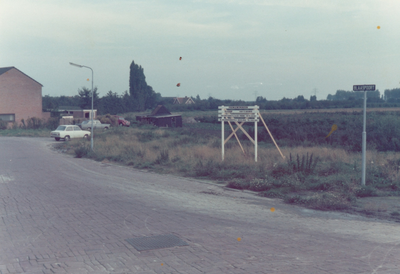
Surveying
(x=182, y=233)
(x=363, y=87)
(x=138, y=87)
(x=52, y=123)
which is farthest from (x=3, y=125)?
(x=182, y=233)

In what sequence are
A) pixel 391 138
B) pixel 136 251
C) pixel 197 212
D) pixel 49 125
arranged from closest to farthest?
pixel 136 251 → pixel 197 212 → pixel 391 138 → pixel 49 125

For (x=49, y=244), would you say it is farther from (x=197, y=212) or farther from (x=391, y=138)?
(x=391, y=138)

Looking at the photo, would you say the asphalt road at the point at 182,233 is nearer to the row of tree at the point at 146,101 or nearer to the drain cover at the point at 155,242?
the drain cover at the point at 155,242

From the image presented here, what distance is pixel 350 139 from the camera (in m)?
32.2

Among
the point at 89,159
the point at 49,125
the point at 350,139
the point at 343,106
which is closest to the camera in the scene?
the point at 89,159

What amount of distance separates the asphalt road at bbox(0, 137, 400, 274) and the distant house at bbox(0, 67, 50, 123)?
5529 centimetres

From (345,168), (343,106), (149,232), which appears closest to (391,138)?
(345,168)

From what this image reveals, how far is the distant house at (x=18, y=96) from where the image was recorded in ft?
200

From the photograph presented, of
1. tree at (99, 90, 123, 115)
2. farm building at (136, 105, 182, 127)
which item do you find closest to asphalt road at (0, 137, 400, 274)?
farm building at (136, 105, 182, 127)

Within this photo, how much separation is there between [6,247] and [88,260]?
1705 millimetres

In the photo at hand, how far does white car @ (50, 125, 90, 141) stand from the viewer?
3762cm

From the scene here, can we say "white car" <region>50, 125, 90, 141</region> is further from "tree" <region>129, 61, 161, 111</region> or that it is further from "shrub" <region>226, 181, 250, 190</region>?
"tree" <region>129, 61, 161, 111</region>

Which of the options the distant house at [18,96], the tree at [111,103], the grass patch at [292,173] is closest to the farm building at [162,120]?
the distant house at [18,96]

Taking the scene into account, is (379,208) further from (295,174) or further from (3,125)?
(3,125)
